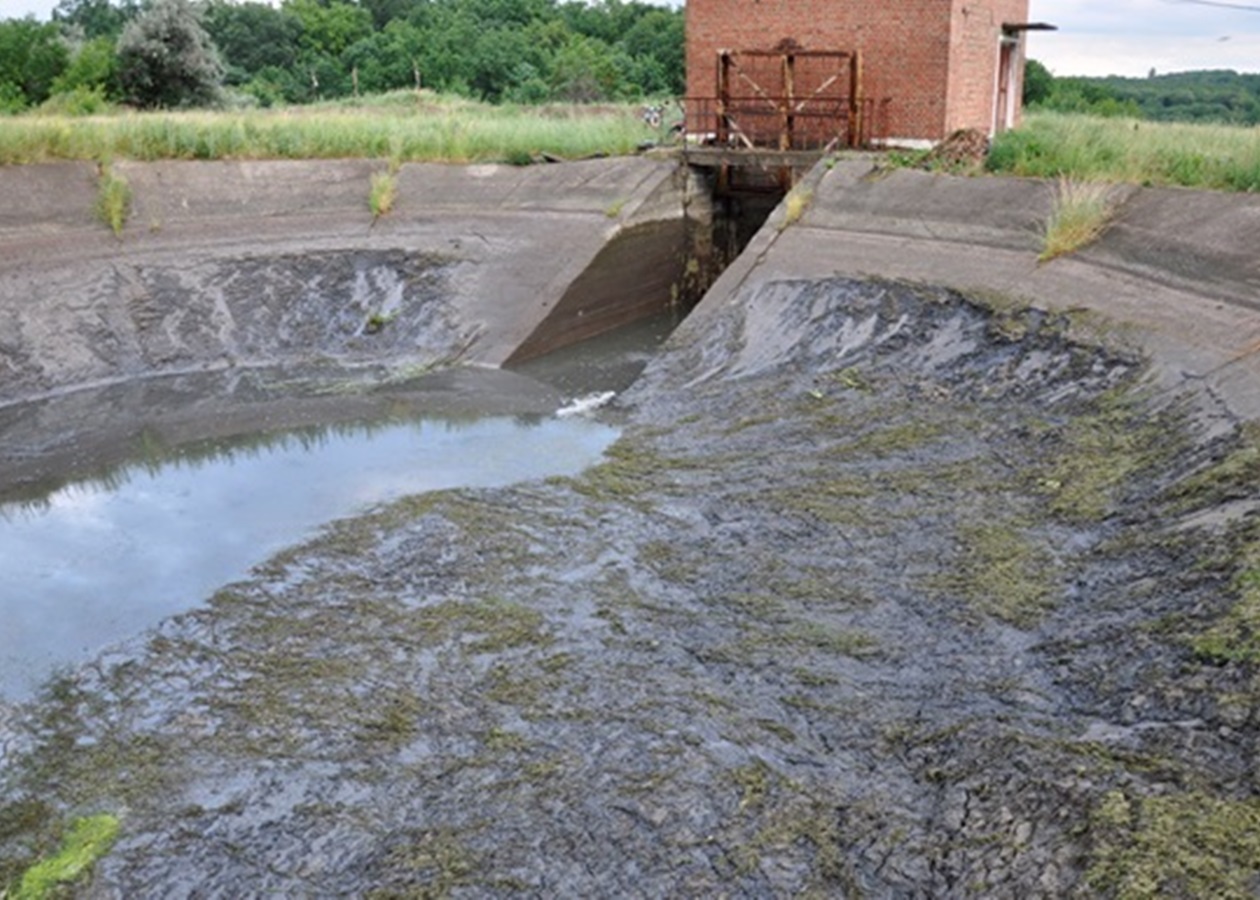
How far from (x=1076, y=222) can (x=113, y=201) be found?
37.1 ft

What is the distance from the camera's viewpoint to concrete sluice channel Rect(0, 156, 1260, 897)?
16.1 ft

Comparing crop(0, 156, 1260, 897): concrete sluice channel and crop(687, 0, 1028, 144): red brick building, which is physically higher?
crop(687, 0, 1028, 144): red brick building

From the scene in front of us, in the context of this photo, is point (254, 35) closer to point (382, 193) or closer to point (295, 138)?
point (295, 138)

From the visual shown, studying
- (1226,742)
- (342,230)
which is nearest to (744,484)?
(1226,742)

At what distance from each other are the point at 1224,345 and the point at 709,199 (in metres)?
9.06

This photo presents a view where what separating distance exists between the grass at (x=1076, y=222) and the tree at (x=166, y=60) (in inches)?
809

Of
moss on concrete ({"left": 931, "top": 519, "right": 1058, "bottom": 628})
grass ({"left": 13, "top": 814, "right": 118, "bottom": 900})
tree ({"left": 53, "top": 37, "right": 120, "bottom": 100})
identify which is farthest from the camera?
tree ({"left": 53, "top": 37, "right": 120, "bottom": 100})

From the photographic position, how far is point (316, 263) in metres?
15.2

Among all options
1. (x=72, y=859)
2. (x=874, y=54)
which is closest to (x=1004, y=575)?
(x=72, y=859)

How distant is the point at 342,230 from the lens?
15.8m

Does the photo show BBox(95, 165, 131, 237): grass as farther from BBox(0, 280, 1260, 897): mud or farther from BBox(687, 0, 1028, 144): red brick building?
BBox(687, 0, 1028, 144): red brick building

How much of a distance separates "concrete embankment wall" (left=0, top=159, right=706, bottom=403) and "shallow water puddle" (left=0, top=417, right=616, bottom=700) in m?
2.80

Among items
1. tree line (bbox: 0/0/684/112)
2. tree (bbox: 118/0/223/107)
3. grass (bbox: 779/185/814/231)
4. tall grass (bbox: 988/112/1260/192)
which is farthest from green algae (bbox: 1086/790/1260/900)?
tree (bbox: 118/0/223/107)

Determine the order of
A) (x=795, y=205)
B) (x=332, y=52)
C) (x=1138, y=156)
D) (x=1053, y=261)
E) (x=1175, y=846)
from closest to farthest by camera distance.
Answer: (x=1175, y=846) → (x=1053, y=261) → (x=1138, y=156) → (x=795, y=205) → (x=332, y=52)
